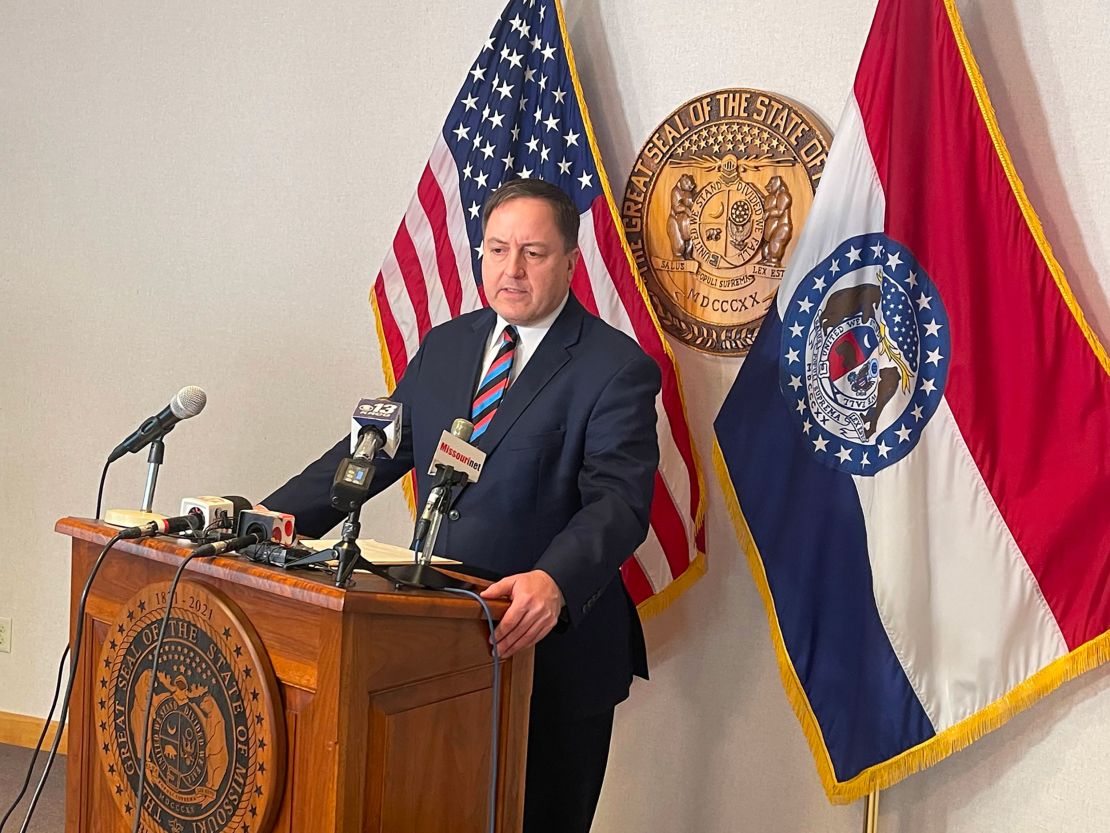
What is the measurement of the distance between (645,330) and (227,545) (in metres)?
1.54

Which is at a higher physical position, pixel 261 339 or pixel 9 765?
pixel 261 339

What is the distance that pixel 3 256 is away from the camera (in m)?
3.93

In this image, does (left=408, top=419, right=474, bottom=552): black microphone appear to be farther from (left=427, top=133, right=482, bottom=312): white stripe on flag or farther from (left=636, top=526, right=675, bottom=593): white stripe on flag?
(left=427, top=133, right=482, bottom=312): white stripe on flag

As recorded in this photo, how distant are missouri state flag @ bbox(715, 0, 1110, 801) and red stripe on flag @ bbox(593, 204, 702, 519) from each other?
205 mm

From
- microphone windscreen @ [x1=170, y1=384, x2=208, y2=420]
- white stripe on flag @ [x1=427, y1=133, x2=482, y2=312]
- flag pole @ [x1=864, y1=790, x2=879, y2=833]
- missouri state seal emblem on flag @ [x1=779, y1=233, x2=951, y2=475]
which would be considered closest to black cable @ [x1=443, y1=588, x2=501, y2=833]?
microphone windscreen @ [x1=170, y1=384, x2=208, y2=420]

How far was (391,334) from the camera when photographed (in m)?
3.26

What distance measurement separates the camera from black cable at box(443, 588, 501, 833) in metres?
1.68

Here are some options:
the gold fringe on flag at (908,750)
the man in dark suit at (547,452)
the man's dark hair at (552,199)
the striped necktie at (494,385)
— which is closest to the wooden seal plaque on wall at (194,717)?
the man in dark suit at (547,452)

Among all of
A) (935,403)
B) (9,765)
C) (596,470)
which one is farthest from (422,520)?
(9,765)

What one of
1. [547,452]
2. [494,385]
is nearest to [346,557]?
[547,452]

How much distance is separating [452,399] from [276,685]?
2.88 feet

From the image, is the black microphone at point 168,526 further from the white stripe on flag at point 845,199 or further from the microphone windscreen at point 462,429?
the white stripe on flag at point 845,199

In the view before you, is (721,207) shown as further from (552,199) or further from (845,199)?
(552,199)

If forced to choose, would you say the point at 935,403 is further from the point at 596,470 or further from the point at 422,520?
the point at 422,520
